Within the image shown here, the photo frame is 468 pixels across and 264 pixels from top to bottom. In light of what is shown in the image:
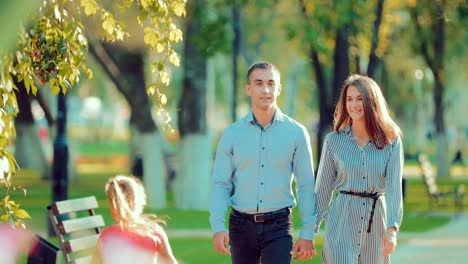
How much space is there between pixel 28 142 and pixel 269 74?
29.6 meters

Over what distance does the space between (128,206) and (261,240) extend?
98 cm

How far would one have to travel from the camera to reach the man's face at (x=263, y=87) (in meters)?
7.80

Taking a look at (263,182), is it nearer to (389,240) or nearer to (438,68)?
(389,240)

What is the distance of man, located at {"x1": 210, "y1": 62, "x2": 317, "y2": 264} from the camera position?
778 centimetres

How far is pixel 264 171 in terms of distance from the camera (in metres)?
7.85

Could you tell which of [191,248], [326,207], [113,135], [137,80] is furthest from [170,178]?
[113,135]

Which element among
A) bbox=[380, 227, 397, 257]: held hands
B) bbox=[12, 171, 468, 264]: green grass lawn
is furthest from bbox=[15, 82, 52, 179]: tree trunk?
bbox=[380, 227, 397, 257]: held hands

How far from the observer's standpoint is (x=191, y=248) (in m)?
17.1

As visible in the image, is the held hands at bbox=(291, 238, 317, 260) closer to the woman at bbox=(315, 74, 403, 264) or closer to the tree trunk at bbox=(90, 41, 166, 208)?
the woman at bbox=(315, 74, 403, 264)

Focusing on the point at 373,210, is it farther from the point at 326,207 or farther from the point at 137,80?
the point at 137,80

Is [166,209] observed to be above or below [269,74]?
below

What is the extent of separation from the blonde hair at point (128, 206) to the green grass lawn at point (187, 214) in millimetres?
8165

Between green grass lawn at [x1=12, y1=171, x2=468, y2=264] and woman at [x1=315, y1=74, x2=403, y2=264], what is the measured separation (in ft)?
24.4

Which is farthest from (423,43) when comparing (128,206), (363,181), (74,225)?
(128,206)
